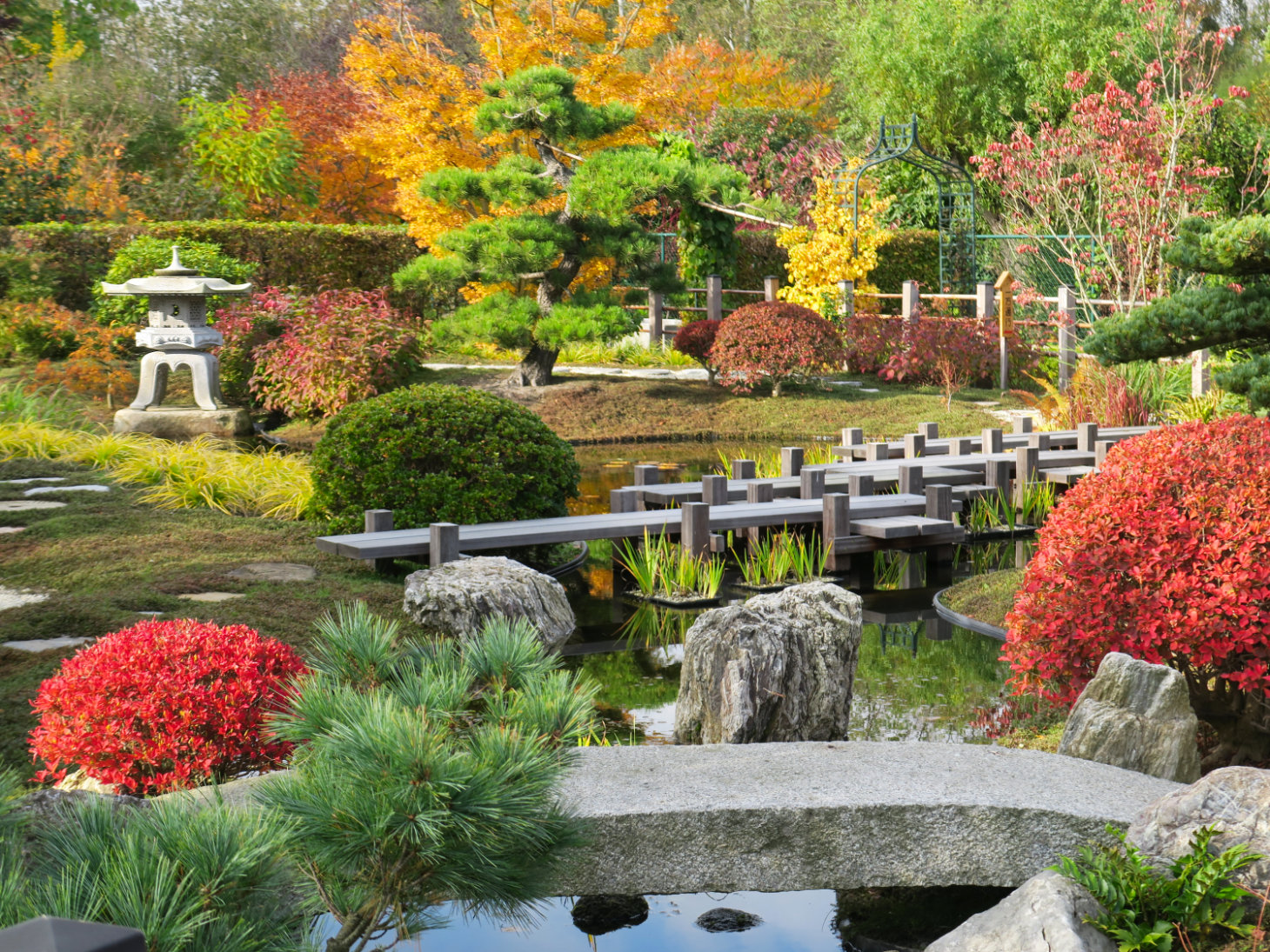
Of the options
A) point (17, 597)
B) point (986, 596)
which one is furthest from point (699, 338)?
point (17, 597)

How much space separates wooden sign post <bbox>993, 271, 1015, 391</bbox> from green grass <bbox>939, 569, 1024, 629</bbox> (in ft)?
32.6

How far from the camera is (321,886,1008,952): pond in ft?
12.2

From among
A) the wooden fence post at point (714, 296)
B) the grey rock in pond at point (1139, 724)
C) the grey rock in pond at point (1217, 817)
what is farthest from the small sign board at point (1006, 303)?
the grey rock in pond at point (1217, 817)

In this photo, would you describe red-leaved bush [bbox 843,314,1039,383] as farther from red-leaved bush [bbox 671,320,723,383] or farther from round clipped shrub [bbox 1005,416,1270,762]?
round clipped shrub [bbox 1005,416,1270,762]

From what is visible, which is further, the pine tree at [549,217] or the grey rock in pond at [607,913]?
the pine tree at [549,217]

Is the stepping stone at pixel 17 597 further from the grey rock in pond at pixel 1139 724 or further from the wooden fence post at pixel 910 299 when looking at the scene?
the wooden fence post at pixel 910 299

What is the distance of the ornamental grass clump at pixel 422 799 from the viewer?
7.45ft

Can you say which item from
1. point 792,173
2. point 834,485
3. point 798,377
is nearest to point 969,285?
point 792,173

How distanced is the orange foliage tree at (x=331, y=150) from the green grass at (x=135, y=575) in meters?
15.9

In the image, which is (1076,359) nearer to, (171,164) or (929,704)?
(929,704)

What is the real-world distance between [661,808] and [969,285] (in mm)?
19892

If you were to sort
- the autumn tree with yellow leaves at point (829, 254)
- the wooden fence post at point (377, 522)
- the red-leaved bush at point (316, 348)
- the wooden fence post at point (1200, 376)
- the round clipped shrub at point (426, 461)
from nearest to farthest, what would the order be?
the wooden fence post at point (377, 522) < the round clipped shrub at point (426, 461) < the wooden fence post at point (1200, 376) < the red-leaved bush at point (316, 348) < the autumn tree with yellow leaves at point (829, 254)

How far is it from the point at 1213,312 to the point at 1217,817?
146 inches

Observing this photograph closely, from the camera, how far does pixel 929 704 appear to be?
19.6 ft
